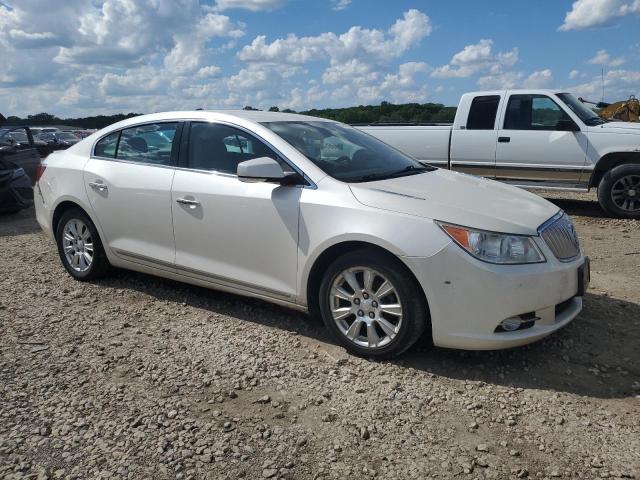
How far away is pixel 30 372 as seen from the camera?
3.62 metres

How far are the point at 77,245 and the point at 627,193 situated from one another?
7.43 meters

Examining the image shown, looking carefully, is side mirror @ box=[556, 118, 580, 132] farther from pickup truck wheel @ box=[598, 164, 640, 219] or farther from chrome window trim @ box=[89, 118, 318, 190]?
chrome window trim @ box=[89, 118, 318, 190]

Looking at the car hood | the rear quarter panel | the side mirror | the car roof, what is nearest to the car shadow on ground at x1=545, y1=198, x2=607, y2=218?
the side mirror

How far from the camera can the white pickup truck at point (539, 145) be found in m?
8.35

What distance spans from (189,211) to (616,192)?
6.73m

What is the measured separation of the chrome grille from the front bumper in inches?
3.2

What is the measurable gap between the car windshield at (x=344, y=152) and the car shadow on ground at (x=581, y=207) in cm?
554

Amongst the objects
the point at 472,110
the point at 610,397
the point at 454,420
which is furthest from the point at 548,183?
the point at 454,420

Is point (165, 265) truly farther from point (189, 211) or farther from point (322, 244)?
point (322, 244)

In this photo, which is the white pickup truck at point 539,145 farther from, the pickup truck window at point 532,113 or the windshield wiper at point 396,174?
the windshield wiper at point 396,174

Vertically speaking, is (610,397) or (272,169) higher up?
(272,169)

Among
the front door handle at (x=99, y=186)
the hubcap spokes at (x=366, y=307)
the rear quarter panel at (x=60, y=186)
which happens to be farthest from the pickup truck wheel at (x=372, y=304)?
the rear quarter panel at (x=60, y=186)

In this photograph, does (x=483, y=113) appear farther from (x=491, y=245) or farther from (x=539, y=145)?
(x=491, y=245)

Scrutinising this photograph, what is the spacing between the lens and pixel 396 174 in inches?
166
